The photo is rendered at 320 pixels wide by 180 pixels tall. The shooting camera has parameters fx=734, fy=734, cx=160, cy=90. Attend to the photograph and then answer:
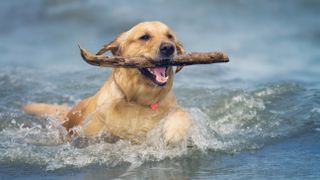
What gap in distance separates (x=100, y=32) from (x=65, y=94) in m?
4.25

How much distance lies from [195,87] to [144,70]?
3.09 metres

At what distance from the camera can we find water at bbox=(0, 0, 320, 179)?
530 cm

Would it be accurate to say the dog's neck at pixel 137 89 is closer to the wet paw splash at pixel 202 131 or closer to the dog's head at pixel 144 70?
the dog's head at pixel 144 70

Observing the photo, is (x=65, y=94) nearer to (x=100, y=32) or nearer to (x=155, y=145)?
(x=155, y=145)

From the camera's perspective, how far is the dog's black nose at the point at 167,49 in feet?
18.2

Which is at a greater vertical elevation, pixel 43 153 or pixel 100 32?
pixel 100 32

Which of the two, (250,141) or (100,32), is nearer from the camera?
(250,141)

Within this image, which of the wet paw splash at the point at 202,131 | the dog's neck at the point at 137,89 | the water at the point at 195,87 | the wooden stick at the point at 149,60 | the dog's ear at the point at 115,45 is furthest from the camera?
the dog's ear at the point at 115,45

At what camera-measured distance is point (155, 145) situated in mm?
5711

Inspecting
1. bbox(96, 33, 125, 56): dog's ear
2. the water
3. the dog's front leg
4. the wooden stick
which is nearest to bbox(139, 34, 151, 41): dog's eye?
bbox(96, 33, 125, 56): dog's ear

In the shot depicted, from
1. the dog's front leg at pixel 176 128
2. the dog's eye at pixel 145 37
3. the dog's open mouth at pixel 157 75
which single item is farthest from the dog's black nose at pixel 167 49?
the dog's front leg at pixel 176 128

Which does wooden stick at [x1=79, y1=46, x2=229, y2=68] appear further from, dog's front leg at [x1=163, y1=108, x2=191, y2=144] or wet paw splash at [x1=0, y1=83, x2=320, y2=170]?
wet paw splash at [x1=0, y1=83, x2=320, y2=170]

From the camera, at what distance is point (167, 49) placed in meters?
5.56

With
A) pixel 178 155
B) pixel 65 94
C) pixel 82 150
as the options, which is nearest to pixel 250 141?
pixel 178 155
